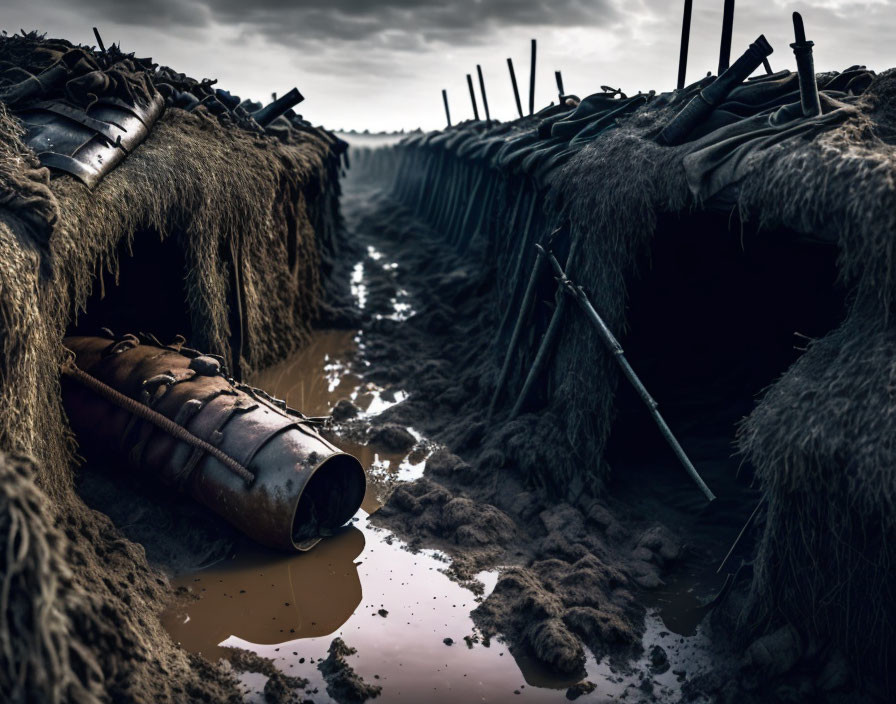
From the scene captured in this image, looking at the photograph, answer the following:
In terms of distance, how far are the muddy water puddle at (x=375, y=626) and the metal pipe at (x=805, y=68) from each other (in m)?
3.94

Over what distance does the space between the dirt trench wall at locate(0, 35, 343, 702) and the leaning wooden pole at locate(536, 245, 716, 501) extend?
354cm

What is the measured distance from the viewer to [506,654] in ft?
17.0

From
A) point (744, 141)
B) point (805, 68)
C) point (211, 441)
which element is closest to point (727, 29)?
point (744, 141)

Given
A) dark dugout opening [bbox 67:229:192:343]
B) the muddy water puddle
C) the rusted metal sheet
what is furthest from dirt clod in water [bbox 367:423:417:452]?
the rusted metal sheet

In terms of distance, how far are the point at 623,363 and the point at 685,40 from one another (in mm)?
5136

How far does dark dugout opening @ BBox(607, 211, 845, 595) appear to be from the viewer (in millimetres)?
6855

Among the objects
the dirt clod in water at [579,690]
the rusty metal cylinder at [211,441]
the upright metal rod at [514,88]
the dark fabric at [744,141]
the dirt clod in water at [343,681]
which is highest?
the upright metal rod at [514,88]

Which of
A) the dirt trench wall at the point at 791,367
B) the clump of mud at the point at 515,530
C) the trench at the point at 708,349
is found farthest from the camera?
the trench at the point at 708,349

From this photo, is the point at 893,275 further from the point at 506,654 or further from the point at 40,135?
the point at 40,135

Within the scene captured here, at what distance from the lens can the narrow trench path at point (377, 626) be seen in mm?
4906

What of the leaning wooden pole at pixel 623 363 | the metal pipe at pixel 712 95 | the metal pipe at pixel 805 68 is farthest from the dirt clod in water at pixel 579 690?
the metal pipe at pixel 712 95

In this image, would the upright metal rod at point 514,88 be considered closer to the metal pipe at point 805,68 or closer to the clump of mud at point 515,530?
the clump of mud at point 515,530

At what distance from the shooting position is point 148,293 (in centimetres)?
828

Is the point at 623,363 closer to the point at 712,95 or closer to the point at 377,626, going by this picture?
the point at 712,95
